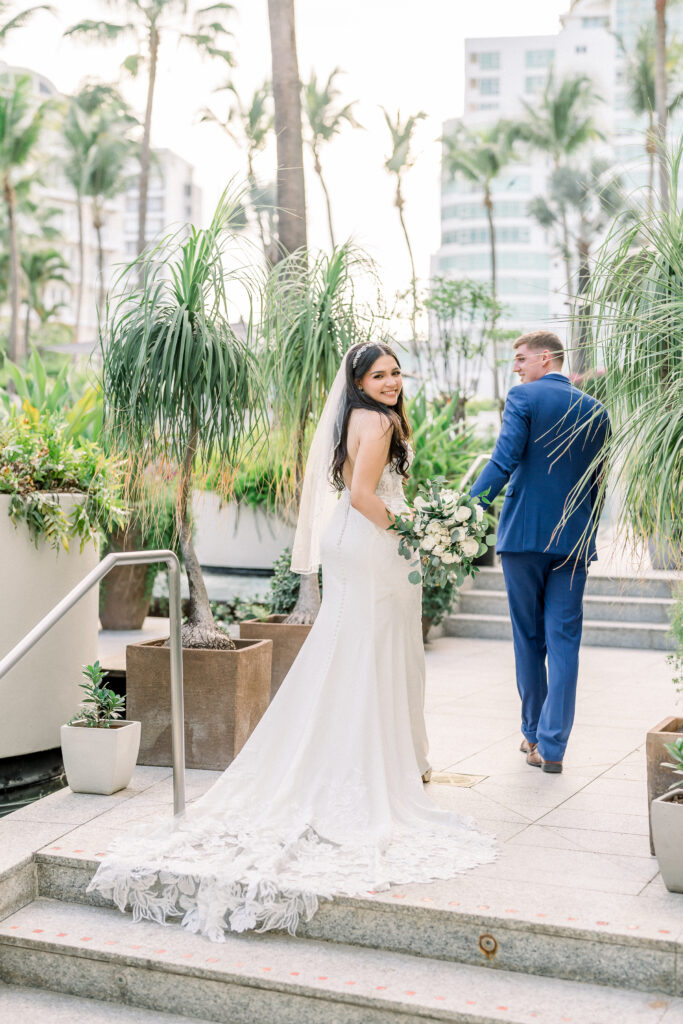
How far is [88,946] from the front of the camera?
3320mm

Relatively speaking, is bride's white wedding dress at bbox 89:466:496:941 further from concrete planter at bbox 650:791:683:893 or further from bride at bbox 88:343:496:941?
concrete planter at bbox 650:791:683:893

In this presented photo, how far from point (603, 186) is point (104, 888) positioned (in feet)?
8.52

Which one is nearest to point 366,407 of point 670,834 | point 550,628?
point 550,628

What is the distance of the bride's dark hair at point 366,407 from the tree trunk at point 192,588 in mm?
947

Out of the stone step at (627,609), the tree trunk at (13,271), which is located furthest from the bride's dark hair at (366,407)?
the tree trunk at (13,271)

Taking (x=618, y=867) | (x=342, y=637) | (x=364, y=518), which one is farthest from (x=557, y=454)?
(x=618, y=867)

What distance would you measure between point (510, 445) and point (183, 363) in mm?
1452

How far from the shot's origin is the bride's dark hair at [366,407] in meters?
4.12

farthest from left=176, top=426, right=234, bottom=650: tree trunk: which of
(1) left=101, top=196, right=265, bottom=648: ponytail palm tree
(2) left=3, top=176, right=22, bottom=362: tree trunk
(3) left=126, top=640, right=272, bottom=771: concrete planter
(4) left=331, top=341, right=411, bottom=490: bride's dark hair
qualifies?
(2) left=3, top=176, right=22, bottom=362: tree trunk

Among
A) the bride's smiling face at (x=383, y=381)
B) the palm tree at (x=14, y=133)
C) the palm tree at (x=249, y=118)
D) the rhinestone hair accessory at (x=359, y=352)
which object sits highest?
the palm tree at (x=249, y=118)

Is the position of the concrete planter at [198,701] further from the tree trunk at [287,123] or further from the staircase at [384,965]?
the tree trunk at [287,123]

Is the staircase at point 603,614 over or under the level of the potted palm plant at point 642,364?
under

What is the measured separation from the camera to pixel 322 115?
3978cm

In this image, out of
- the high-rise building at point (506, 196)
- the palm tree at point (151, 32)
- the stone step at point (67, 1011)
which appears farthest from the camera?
the high-rise building at point (506, 196)
